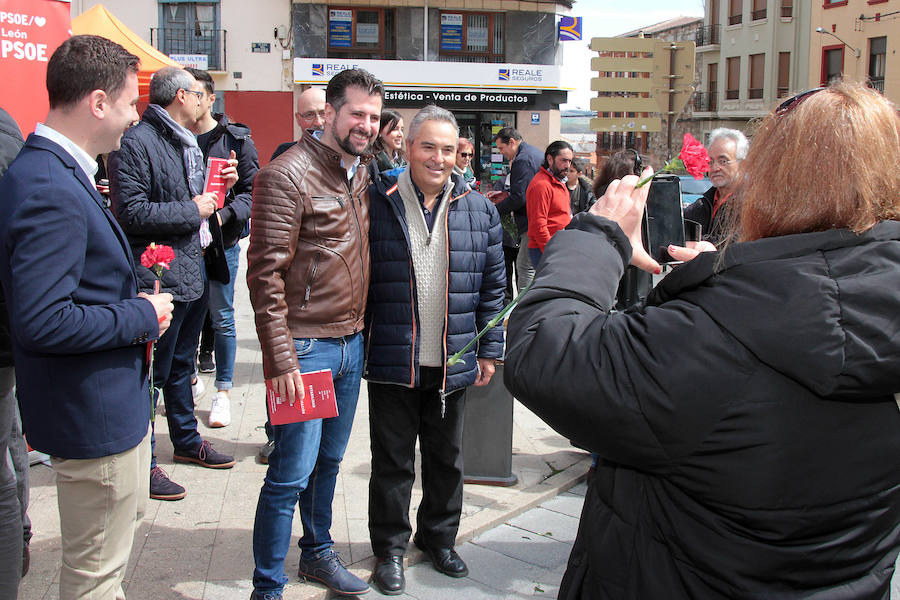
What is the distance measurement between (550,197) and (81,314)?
5.31m

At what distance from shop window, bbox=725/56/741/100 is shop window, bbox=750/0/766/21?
224cm

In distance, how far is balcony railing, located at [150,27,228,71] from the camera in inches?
907

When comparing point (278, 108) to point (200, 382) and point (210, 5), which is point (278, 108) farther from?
point (200, 382)

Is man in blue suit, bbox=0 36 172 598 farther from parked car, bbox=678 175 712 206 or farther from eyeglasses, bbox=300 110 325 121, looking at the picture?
parked car, bbox=678 175 712 206

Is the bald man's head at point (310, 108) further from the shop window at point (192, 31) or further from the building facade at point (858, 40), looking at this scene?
the building facade at point (858, 40)

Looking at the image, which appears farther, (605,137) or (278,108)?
(605,137)

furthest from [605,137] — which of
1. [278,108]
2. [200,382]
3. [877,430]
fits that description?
[877,430]

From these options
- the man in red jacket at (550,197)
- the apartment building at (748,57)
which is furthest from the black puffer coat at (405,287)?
the apartment building at (748,57)

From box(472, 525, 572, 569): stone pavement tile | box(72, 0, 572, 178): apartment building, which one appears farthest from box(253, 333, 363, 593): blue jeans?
box(72, 0, 572, 178): apartment building

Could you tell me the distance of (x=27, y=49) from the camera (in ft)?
15.0

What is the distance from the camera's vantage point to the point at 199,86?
431 cm

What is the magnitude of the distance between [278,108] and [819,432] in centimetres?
2356

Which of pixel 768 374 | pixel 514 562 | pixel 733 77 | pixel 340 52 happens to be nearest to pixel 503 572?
pixel 514 562

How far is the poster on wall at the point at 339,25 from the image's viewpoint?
23.2 meters
